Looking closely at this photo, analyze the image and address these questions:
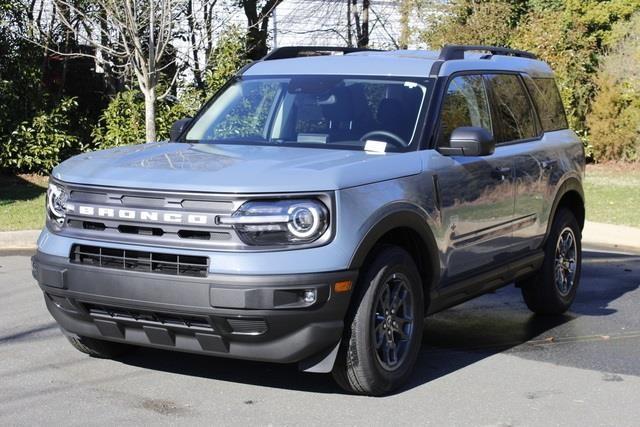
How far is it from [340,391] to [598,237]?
755cm

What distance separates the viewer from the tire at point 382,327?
18.2 ft

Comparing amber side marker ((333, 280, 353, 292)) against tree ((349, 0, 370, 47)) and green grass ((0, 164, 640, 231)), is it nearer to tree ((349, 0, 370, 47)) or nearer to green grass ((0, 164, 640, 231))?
green grass ((0, 164, 640, 231))

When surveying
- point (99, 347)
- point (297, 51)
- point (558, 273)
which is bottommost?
point (99, 347)

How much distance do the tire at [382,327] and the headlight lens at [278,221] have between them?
0.51 m

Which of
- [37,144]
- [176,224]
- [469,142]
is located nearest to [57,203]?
[176,224]

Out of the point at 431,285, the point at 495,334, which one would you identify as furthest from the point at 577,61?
the point at 431,285

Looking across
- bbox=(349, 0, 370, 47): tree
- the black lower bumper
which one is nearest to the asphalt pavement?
the black lower bumper

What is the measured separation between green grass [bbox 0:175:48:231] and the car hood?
261 inches

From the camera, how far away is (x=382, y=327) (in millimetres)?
5797

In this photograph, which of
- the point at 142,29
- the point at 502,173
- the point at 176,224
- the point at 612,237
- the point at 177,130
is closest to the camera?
the point at 176,224

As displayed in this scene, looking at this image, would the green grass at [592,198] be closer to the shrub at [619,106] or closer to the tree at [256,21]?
the shrub at [619,106]

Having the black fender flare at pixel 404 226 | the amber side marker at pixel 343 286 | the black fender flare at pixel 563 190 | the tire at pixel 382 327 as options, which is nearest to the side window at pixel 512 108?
the black fender flare at pixel 563 190

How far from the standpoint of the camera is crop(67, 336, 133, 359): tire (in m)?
6.30

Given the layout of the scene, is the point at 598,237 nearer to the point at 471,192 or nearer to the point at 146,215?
the point at 471,192
